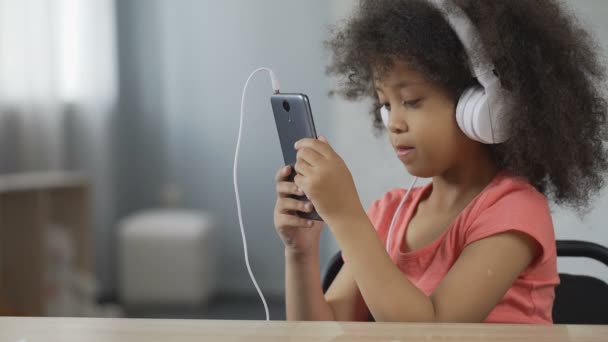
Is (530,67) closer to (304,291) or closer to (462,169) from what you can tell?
(462,169)

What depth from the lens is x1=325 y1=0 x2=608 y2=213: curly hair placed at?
35.6 inches

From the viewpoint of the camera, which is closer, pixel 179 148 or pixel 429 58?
pixel 429 58

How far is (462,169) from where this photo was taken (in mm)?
991

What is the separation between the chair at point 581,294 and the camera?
3.44 feet

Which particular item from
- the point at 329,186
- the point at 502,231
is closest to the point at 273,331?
the point at 329,186

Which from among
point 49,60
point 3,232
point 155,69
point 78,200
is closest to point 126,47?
point 155,69

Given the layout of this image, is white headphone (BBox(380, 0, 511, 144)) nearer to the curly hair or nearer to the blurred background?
the curly hair

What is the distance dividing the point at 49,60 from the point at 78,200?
58 centimetres

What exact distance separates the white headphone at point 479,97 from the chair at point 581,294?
238mm

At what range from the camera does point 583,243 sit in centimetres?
106

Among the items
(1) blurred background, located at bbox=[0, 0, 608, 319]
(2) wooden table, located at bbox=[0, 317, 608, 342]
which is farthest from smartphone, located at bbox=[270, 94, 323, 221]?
(1) blurred background, located at bbox=[0, 0, 608, 319]

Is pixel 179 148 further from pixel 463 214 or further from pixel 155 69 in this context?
pixel 463 214

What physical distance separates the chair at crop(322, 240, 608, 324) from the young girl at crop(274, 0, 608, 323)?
0.31 ft

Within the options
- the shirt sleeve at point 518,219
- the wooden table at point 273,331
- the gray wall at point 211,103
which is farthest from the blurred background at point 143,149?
the wooden table at point 273,331
